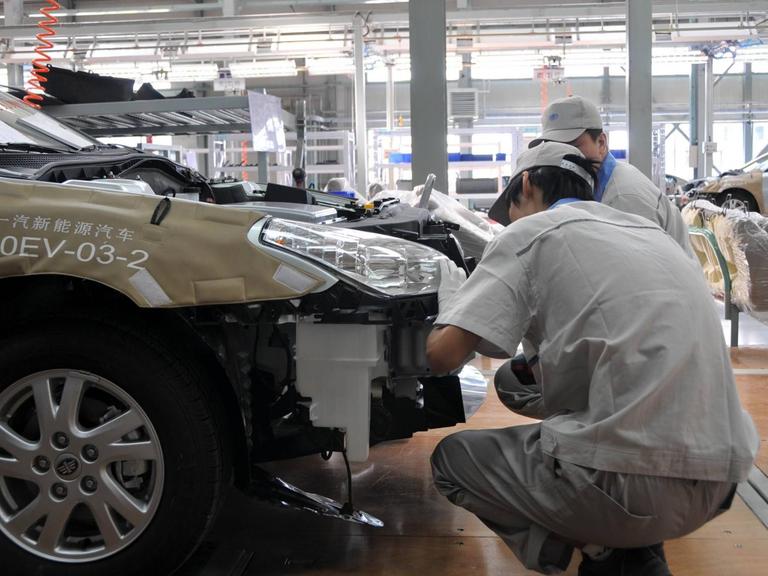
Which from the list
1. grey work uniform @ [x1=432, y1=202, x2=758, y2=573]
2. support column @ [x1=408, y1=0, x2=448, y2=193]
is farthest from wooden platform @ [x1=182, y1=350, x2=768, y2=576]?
support column @ [x1=408, y1=0, x2=448, y2=193]

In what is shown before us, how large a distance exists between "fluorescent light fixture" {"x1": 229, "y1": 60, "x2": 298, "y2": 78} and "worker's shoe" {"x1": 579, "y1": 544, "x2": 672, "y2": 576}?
1457 cm

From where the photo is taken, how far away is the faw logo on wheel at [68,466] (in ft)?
6.98

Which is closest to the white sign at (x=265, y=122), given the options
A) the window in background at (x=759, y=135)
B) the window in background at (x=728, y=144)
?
the window in background at (x=728, y=144)

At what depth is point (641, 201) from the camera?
3.27m

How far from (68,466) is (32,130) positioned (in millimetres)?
1845

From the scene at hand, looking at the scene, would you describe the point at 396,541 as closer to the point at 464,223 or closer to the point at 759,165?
the point at 464,223

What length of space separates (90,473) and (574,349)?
4.07 feet

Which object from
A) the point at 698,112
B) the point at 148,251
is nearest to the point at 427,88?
the point at 148,251

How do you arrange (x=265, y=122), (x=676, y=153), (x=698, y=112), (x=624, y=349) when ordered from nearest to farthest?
(x=624, y=349) < (x=265, y=122) < (x=698, y=112) < (x=676, y=153)

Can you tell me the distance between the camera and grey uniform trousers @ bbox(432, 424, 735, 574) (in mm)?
1870

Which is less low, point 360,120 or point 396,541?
point 360,120

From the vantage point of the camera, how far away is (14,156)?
2.80 m

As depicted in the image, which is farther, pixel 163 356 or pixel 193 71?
pixel 193 71

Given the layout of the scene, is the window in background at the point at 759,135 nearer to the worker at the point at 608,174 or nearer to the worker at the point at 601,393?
the worker at the point at 608,174
